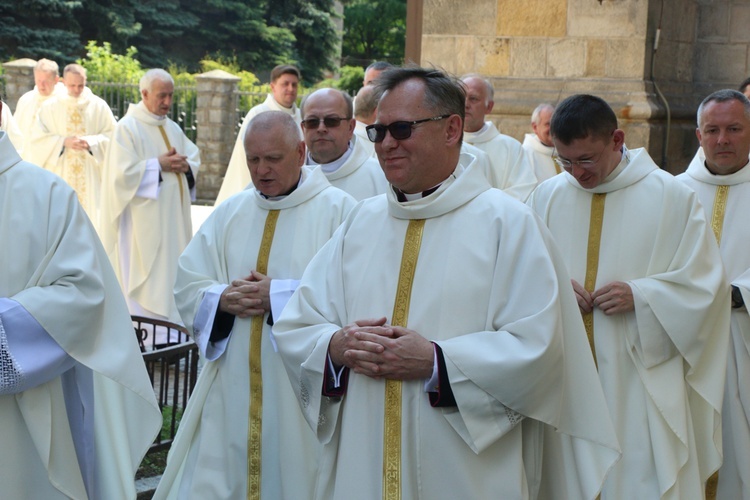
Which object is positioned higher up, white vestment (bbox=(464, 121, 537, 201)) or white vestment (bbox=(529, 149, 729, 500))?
white vestment (bbox=(464, 121, 537, 201))

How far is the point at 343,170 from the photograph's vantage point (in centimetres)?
585

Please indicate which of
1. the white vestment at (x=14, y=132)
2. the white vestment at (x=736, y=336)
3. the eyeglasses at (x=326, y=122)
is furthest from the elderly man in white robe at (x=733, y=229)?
the white vestment at (x=14, y=132)

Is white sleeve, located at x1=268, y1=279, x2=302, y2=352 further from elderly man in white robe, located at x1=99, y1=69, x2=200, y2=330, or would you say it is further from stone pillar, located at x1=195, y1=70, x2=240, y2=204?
stone pillar, located at x1=195, y1=70, x2=240, y2=204

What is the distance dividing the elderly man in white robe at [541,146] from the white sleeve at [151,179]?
3.12m

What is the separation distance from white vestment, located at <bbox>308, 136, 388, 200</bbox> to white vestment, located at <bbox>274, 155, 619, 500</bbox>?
84.6 inches

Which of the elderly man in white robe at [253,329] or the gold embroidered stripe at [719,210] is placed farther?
the gold embroidered stripe at [719,210]

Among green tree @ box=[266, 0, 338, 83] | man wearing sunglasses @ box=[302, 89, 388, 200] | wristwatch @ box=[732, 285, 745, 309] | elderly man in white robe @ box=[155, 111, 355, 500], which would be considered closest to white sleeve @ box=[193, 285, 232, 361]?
elderly man in white robe @ box=[155, 111, 355, 500]

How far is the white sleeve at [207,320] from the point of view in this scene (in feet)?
14.8

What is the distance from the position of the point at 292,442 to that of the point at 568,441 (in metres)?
1.25

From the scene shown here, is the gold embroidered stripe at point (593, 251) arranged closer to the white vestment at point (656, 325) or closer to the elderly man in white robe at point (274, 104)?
the white vestment at point (656, 325)

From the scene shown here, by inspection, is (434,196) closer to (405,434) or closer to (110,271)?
(405,434)

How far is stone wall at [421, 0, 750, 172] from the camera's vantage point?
32.9 ft

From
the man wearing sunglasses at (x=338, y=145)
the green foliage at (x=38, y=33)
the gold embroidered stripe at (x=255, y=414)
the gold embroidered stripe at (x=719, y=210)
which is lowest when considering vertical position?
the gold embroidered stripe at (x=255, y=414)

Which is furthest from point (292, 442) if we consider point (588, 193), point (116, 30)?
point (116, 30)
